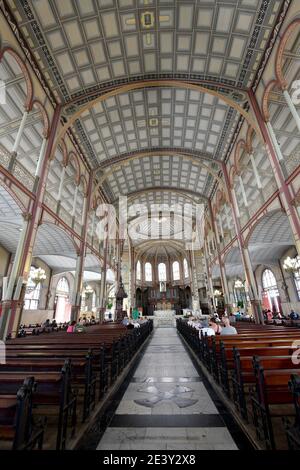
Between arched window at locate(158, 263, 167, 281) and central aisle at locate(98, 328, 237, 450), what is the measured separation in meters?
33.9

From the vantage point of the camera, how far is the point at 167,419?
3.18 meters

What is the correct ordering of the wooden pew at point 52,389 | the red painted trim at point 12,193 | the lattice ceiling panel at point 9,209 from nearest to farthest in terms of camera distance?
1. the wooden pew at point 52,389
2. the red painted trim at point 12,193
3. the lattice ceiling panel at point 9,209

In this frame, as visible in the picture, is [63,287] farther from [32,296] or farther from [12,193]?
[12,193]

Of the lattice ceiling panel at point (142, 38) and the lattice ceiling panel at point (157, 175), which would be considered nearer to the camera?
the lattice ceiling panel at point (142, 38)

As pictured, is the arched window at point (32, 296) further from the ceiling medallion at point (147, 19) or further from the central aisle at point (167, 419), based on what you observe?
the ceiling medallion at point (147, 19)

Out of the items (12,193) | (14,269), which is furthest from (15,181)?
(14,269)

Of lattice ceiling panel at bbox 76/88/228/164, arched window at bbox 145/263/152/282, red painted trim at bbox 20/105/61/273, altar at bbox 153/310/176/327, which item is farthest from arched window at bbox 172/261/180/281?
red painted trim at bbox 20/105/61/273

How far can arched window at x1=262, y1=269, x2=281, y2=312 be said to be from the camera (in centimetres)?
2201

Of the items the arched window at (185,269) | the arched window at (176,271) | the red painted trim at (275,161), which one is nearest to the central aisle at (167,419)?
the red painted trim at (275,161)

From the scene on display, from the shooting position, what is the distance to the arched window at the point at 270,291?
22.0 meters

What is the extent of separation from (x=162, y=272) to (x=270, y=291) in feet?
64.6

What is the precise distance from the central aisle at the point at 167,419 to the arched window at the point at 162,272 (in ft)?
111

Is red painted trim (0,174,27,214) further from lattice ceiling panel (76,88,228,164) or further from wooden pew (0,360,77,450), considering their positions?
lattice ceiling panel (76,88,228,164)

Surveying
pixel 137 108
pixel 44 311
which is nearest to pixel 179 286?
pixel 44 311
